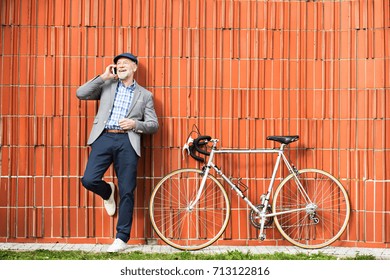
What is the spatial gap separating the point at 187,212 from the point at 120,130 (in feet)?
4.19

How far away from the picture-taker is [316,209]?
1000 centimetres

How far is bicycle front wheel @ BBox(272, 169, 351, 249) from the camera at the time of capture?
10.1 m

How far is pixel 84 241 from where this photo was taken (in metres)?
10.1

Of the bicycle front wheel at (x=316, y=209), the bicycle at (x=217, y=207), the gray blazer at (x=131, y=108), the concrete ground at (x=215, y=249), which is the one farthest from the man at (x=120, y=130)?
the bicycle front wheel at (x=316, y=209)

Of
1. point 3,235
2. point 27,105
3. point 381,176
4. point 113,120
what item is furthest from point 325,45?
point 3,235

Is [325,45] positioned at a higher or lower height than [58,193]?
higher

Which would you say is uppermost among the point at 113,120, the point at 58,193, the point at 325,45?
the point at 325,45

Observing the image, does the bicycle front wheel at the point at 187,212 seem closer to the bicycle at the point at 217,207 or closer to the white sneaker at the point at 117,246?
the bicycle at the point at 217,207

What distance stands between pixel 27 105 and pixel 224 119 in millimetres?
2348

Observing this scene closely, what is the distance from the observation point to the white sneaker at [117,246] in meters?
9.57

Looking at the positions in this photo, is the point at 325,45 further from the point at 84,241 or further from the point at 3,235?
the point at 3,235

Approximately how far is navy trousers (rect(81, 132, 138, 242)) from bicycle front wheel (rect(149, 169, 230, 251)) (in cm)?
46

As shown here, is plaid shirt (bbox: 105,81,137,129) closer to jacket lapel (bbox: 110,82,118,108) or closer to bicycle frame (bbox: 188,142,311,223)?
jacket lapel (bbox: 110,82,118,108)

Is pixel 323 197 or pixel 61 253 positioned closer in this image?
pixel 61 253
